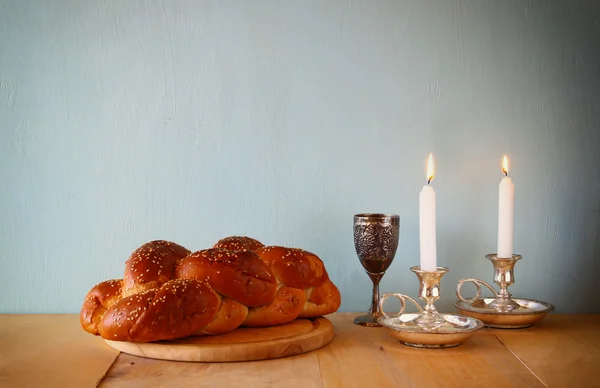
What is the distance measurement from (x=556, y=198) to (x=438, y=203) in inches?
9.7

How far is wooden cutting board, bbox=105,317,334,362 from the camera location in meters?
1.13

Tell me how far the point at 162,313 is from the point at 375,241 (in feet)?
1.44

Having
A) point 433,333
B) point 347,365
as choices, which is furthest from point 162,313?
point 433,333

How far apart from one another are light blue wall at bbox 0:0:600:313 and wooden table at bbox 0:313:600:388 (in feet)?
0.91

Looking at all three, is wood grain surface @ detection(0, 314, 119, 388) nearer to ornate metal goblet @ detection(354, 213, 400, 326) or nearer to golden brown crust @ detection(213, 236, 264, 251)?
golden brown crust @ detection(213, 236, 264, 251)

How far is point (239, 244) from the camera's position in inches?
54.1

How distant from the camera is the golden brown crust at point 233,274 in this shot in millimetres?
1191

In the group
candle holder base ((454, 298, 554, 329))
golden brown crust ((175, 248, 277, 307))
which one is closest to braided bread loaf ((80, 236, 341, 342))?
golden brown crust ((175, 248, 277, 307))

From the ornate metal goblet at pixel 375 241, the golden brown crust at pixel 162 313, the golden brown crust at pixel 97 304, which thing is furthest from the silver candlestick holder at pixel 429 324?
the golden brown crust at pixel 97 304

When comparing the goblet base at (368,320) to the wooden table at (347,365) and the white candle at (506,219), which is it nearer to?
the wooden table at (347,365)

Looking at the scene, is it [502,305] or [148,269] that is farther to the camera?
[502,305]

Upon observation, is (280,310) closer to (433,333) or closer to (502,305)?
(433,333)

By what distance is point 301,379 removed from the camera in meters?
1.06

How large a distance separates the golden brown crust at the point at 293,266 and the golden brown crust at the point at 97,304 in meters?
0.26
